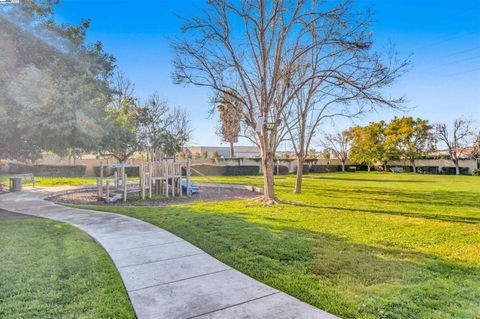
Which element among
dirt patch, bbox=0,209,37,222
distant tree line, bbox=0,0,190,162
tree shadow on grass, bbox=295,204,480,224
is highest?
distant tree line, bbox=0,0,190,162

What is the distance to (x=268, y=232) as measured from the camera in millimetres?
5590

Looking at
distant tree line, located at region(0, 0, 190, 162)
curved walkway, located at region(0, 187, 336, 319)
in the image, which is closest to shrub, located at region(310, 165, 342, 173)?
distant tree line, located at region(0, 0, 190, 162)

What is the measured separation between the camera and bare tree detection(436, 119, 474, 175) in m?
37.3

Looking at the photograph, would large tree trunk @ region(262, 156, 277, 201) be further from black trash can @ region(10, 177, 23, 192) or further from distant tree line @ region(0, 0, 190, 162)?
black trash can @ region(10, 177, 23, 192)

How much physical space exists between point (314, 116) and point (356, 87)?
5721 millimetres

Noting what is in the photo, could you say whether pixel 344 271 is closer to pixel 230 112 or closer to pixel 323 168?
pixel 230 112

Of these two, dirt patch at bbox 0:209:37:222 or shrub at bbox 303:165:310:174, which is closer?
dirt patch at bbox 0:209:37:222

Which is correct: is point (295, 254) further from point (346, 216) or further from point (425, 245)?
point (346, 216)

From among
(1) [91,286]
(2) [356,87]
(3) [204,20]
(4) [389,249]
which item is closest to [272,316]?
(1) [91,286]

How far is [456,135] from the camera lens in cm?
3769

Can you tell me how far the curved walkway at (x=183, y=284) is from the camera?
2.60 metres

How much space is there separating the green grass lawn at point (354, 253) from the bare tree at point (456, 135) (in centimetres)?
3567

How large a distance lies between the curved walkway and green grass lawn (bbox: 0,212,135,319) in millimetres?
156

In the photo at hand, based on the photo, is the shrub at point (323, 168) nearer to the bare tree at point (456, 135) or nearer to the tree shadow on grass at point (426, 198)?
the bare tree at point (456, 135)
